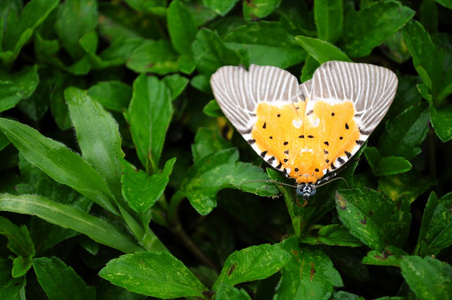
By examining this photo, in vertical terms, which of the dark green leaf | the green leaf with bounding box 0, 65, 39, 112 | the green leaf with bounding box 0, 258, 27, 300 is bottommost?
the green leaf with bounding box 0, 258, 27, 300

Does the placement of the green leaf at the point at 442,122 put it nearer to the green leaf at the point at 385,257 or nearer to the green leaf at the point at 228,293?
the green leaf at the point at 385,257

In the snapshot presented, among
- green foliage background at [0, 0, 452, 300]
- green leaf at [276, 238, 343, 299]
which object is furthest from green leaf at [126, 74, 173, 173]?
green leaf at [276, 238, 343, 299]

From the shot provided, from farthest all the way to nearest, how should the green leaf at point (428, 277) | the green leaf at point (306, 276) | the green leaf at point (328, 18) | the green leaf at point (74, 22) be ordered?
1. the green leaf at point (74, 22)
2. the green leaf at point (328, 18)
3. the green leaf at point (306, 276)
4. the green leaf at point (428, 277)

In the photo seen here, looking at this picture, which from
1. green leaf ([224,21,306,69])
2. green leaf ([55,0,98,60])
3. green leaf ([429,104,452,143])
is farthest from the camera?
green leaf ([55,0,98,60])

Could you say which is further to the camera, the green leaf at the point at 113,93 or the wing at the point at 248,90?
the green leaf at the point at 113,93

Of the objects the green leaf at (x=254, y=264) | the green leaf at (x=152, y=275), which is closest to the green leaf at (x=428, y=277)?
the green leaf at (x=254, y=264)

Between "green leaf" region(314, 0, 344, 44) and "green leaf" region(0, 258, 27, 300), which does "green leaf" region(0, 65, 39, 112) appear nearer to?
"green leaf" region(0, 258, 27, 300)
